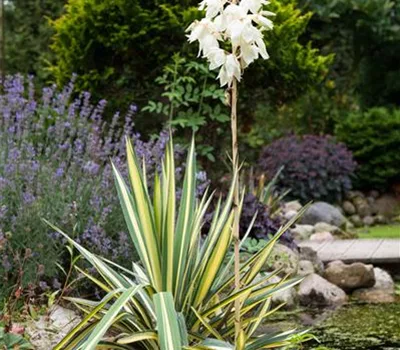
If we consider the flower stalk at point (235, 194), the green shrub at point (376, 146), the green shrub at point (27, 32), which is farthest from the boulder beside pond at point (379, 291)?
the green shrub at point (27, 32)

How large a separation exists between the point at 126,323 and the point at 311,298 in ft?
9.14

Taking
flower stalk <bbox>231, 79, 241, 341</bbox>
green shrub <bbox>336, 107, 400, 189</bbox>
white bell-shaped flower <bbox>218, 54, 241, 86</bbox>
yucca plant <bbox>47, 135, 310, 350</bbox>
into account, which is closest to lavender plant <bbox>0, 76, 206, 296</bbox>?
yucca plant <bbox>47, 135, 310, 350</bbox>

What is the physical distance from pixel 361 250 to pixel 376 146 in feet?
15.1

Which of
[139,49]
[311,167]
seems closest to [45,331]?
[139,49]

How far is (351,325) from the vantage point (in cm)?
512

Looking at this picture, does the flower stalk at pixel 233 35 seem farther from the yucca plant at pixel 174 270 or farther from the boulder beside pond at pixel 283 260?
the boulder beside pond at pixel 283 260

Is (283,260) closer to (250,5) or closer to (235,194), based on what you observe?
(235,194)

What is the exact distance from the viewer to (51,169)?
15.7 feet

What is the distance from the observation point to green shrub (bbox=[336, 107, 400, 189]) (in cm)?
1167

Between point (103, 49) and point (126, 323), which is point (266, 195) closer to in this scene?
point (103, 49)

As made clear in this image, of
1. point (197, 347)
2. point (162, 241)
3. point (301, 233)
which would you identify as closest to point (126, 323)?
point (162, 241)

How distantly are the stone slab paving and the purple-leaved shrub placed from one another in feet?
8.95

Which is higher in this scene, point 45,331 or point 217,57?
point 217,57

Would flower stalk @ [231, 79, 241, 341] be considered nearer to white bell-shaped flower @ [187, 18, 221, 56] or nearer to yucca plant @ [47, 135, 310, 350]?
white bell-shaped flower @ [187, 18, 221, 56]
